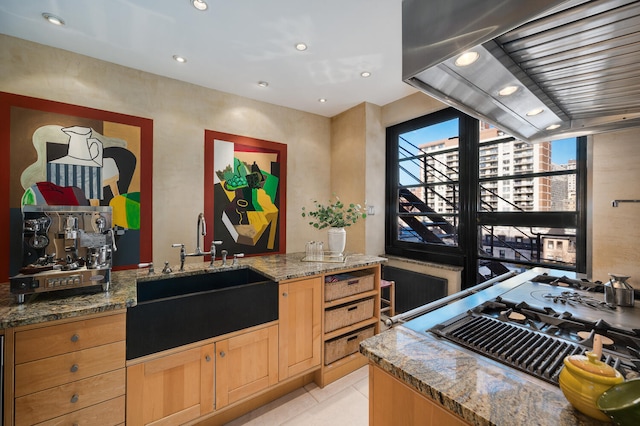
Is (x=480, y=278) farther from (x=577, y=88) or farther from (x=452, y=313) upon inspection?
(x=577, y=88)

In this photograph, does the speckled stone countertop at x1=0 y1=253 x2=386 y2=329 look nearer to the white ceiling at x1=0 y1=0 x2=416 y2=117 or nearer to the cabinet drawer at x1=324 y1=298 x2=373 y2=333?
the cabinet drawer at x1=324 y1=298 x2=373 y2=333

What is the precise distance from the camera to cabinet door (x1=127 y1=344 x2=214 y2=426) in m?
1.44

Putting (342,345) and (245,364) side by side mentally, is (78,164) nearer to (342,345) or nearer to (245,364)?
(245,364)

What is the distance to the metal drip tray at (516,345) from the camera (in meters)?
0.72

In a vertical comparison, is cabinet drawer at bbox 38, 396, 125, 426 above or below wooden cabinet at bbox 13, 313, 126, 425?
below

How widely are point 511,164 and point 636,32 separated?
2.09 meters

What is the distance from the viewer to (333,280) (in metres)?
2.25

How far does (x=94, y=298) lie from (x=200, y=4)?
1.89m

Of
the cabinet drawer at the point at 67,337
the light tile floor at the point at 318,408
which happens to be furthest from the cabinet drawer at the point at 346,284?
the cabinet drawer at the point at 67,337

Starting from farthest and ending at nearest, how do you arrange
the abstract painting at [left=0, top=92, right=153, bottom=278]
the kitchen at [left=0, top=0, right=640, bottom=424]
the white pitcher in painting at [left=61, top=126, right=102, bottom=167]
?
the white pitcher in painting at [left=61, top=126, right=102, bottom=167] < the abstract painting at [left=0, top=92, right=153, bottom=278] < the kitchen at [left=0, top=0, right=640, bottom=424]

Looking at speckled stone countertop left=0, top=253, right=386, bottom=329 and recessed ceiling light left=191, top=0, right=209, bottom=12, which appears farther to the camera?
recessed ceiling light left=191, top=0, right=209, bottom=12

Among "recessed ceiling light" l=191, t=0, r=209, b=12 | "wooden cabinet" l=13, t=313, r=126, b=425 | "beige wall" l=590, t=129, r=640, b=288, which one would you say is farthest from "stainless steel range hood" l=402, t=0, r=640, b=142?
"wooden cabinet" l=13, t=313, r=126, b=425

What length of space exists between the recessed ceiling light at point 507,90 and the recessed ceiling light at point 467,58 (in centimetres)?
24

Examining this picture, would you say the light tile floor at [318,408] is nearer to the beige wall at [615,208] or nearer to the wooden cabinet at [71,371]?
the wooden cabinet at [71,371]
